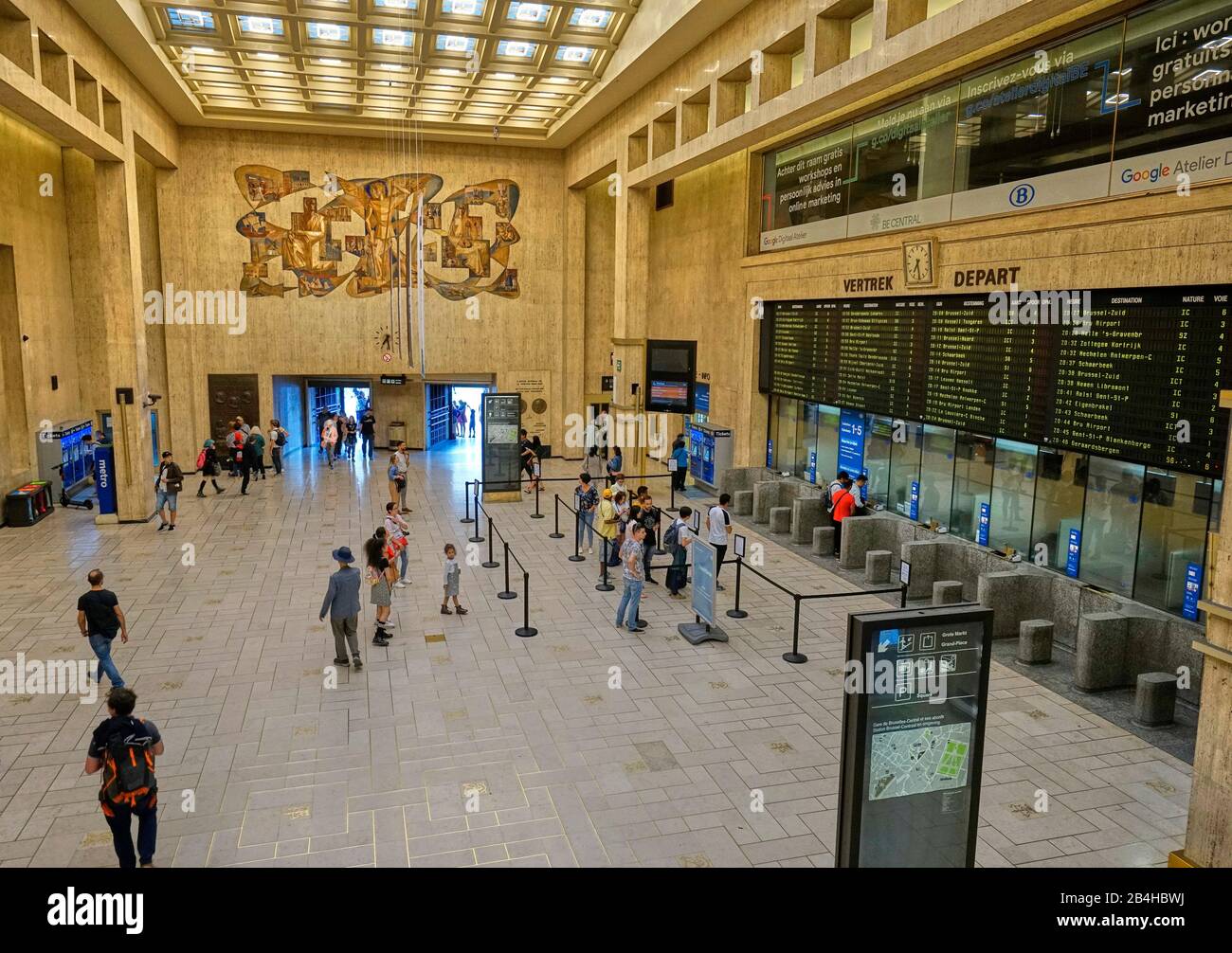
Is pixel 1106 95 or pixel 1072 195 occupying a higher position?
pixel 1106 95

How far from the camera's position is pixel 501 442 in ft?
67.2

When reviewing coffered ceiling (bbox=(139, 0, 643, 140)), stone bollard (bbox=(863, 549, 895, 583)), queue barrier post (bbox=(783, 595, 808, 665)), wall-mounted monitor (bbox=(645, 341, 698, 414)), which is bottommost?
queue barrier post (bbox=(783, 595, 808, 665))

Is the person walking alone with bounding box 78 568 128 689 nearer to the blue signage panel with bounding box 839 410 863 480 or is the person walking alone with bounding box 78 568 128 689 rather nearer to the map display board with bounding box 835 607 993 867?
the map display board with bounding box 835 607 993 867

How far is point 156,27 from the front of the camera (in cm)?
1731

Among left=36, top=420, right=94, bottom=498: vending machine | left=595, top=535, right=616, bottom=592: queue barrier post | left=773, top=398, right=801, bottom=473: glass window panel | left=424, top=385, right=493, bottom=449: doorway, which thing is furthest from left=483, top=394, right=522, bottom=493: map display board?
left=424, top=385, right=493, bottom=449: doorway

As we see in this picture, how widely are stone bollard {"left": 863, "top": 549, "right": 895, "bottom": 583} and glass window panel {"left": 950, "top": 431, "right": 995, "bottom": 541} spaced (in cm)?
126

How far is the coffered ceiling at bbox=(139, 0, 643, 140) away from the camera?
16.8 metres

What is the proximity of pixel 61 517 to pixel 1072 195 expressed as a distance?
774 inches

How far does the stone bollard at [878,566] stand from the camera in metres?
13.6

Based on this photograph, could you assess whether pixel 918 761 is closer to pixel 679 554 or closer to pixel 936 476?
pixel 679 554

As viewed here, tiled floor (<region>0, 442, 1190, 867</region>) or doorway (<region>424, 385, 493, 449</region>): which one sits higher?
doorway (<region>424, 385, 493, 449</region>)

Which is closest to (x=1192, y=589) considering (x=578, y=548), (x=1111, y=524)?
(x=1111, y=524)

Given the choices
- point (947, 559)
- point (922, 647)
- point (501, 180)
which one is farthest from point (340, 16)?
point (922, 647)

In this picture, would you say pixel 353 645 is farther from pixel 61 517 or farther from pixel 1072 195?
pixel 61 517
